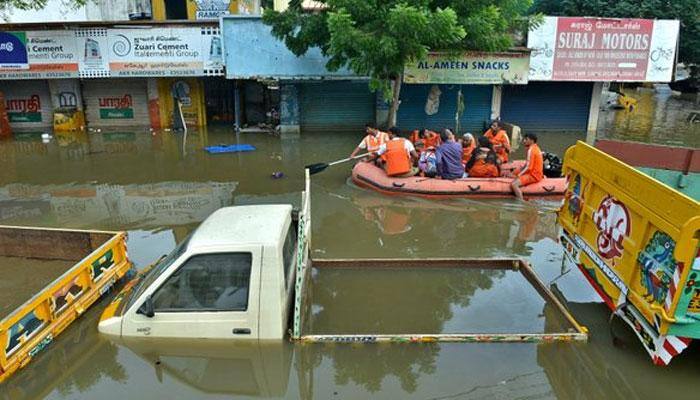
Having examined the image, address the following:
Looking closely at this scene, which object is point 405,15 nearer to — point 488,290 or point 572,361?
point 488,290

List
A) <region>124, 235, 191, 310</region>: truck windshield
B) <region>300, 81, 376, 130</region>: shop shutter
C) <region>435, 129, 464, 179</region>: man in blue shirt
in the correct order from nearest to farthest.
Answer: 1. <region>124, 235, 191, 310</region>: truck windshield
2. <region>435, 129, 464, 179</region>: man in blue shirt
3. <region>300, 81, 376, 130</region>: shop shutter

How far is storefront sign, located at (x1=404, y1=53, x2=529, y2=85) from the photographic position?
1719 centimetres

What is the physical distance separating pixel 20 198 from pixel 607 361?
1139 cm

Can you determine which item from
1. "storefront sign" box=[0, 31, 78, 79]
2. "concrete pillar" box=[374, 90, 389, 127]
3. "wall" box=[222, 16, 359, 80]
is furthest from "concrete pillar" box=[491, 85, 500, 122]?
"storefront sign" box=[0, 31, 78, 79]

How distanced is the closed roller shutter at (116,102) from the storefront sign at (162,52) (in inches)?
87.4

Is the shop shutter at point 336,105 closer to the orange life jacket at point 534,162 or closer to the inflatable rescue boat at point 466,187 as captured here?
the inflatable rescue boat at point 466,187

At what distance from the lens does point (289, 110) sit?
19156 mm

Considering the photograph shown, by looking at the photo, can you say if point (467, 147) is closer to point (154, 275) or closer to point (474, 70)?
point (474, 70)

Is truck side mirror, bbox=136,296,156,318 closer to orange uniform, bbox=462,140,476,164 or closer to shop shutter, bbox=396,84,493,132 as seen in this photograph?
orange uniform, bbox=462,140,476,164

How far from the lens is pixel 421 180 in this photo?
11055mm

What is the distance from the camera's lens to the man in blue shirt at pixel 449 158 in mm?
10859

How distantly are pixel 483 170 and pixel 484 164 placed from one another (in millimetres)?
127

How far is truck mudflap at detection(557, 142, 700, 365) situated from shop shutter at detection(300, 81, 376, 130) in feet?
46.4

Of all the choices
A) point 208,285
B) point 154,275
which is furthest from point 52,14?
point 208,285
